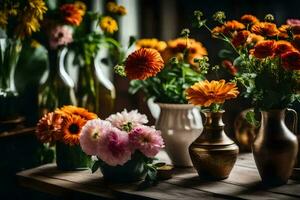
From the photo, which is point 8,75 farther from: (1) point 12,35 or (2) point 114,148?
(2) point 114,148

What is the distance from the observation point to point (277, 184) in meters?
1.49

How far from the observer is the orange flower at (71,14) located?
2014mm

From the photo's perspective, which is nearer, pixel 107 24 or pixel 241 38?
pixel 241 38

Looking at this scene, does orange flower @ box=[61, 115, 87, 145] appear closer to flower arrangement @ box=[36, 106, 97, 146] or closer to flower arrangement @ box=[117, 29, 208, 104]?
flower arrangement @ box=[36, 106, 97, 146]

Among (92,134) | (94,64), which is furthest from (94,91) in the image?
(92,134)

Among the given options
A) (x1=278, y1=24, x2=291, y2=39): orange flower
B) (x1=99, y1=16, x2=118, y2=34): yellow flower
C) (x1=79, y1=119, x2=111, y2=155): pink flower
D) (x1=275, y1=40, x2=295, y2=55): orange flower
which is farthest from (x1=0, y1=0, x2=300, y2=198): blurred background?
(x1=79, y1=119, x2=111, y2=155): pink flower

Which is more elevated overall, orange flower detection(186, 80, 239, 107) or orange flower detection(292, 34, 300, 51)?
orange flower detection(292, 34, 300, 51)

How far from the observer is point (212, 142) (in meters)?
1.53

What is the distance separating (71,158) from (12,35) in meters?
0.57

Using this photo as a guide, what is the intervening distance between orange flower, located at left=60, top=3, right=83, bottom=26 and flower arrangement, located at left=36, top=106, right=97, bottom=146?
1.58ft

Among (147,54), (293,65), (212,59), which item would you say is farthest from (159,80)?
(212,59)

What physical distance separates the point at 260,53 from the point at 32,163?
101 centimetres

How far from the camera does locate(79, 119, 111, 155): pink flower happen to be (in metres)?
1.50

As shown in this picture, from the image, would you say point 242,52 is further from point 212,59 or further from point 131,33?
point 131,33
